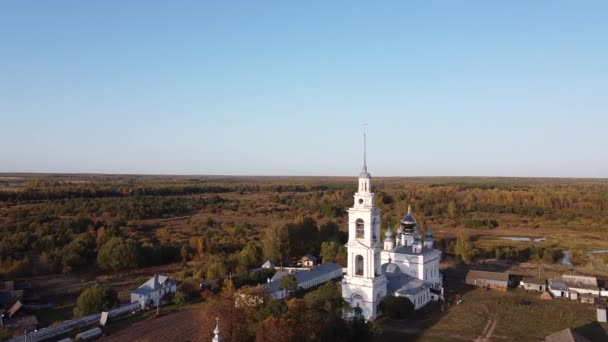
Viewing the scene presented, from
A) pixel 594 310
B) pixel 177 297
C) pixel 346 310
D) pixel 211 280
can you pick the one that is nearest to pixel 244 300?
pixel 346 310

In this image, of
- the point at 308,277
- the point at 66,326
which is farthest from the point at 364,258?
the point at 66,326

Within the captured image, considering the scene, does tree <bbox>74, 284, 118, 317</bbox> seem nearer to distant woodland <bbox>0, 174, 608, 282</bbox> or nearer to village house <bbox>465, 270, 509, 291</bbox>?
distant woodland <bbox>0, 174, 608, 282</bbox>

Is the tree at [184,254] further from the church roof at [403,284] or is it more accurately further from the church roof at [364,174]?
the church roof at [364,174]

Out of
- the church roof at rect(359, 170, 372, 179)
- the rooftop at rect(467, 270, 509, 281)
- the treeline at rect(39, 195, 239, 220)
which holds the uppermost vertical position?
the church roof at rect(359, 170, 372, 179)

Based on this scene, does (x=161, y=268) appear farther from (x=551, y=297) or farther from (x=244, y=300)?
(x=551, y=297)

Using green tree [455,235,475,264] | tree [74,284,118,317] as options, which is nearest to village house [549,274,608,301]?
green tree [455,235,475,264]

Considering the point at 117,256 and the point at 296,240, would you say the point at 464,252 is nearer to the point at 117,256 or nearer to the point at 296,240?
the point at 296,240
